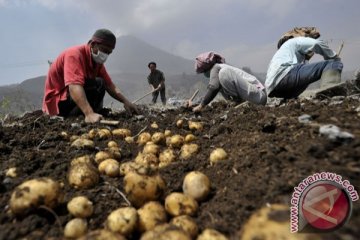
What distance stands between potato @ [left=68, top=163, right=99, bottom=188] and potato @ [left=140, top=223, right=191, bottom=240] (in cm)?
99

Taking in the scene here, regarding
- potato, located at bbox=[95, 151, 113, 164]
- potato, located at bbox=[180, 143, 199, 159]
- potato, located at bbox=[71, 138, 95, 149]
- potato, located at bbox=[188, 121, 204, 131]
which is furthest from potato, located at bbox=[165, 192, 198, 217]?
potato, located at bbox=[188, 121, 204, 131]

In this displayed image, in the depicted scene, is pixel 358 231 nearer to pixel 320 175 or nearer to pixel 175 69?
pixel 320 175

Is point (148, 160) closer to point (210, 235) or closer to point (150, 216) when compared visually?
point (150, 216)

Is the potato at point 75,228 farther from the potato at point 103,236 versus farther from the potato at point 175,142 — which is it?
the potato at point 175,142

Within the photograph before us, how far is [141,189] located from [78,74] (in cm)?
411

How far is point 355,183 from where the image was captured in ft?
6.21

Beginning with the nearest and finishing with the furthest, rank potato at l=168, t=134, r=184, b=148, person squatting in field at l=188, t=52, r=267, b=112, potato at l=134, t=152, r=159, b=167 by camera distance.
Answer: potato at l=134, t=152, r=159, b=167 → potato at l=168, t=134, r=184, b=148 → person squatting in field at l=188, t=52, r=267, b=112

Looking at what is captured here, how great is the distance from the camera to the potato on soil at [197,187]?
2.31 meters

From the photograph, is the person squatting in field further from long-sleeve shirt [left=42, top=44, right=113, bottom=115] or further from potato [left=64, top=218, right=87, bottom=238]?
potato [left=64, top=218, right=87, bottom=238]

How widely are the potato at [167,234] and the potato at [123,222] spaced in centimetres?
19

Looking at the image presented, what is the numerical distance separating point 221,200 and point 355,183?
2.79 ft

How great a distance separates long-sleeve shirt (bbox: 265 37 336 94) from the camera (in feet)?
19.7

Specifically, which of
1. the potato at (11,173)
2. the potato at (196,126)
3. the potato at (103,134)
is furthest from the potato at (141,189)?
the potato at (196,126)

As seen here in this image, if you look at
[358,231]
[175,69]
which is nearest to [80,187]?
[358,231]
